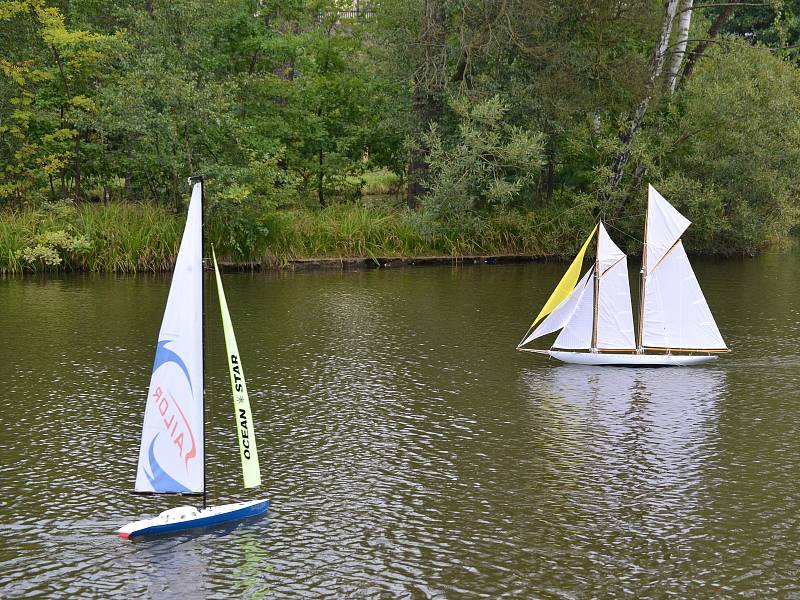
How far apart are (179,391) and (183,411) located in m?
0.35

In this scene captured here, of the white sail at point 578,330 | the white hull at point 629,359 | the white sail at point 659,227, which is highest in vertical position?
the white sail at point 659,227

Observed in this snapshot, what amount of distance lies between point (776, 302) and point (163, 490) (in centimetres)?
3086

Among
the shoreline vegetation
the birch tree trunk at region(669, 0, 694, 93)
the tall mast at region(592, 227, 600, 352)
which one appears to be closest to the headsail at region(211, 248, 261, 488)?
the tall mast at region(592, 227, 600, 352)

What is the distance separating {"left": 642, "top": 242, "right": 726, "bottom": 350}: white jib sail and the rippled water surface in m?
1.16

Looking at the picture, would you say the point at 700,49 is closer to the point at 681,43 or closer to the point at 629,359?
the point at 681,43

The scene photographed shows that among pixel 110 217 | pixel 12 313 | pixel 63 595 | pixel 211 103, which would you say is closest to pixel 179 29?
pixel 211 103

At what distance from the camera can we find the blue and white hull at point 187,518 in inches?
656

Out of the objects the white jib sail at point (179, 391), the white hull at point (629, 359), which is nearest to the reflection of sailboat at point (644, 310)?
the white hull at point (629, 359)

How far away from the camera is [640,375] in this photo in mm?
29500

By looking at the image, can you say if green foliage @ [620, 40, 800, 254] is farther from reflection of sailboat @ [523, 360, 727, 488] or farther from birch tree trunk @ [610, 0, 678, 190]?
reflection of sailboat @ [523, 360, 727, 488]

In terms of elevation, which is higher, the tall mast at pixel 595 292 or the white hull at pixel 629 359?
the tall mast at pixel 595 292

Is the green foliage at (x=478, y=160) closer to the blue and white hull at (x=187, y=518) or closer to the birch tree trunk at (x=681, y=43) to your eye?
the birch tree trunk at (x=681, y=43)

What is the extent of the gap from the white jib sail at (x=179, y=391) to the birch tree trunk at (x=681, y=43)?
42202mm

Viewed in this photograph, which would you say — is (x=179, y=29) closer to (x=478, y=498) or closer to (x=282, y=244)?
(x=282, y=244)
